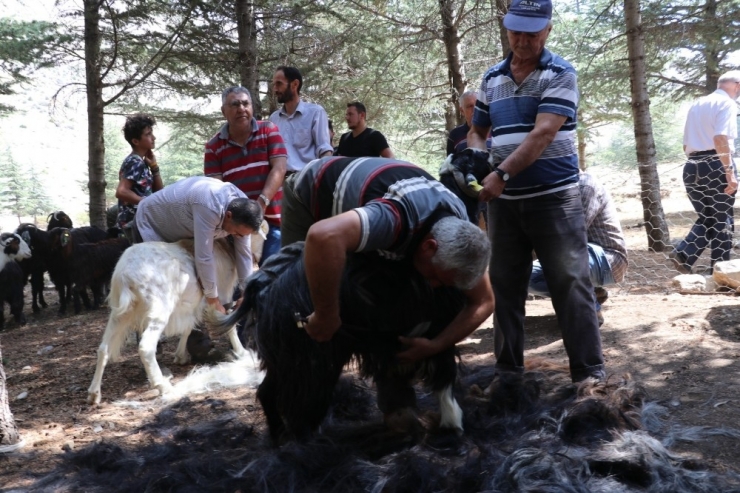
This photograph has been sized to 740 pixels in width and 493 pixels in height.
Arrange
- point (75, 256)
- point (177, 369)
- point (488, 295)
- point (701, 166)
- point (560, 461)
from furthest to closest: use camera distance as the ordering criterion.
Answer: point (75, 256) → point (701, 166) → point (177, 369) → point (488, 295) → point (560, 461)

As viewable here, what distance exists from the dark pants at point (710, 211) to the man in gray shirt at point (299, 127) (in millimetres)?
3855

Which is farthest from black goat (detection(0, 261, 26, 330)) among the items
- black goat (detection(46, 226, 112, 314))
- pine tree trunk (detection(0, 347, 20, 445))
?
pine tree trunk (detection(0, 347, 20, 445))

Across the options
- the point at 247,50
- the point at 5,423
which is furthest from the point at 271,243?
the point at 247,50

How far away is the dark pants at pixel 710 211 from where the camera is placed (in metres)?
6.44

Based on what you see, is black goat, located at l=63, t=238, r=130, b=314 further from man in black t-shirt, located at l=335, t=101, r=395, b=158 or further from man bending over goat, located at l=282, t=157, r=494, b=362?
man bending over goat, located at l=282, t=157, r=494, b=362

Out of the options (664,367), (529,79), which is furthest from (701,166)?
(529,79)

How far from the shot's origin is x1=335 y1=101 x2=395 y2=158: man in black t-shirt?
6277 mm

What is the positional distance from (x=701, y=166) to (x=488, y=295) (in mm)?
5180

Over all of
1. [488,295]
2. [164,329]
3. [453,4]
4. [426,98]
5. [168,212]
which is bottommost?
[164,329]

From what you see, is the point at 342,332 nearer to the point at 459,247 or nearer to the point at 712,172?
the point at 459,247

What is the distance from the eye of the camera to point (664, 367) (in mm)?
3746

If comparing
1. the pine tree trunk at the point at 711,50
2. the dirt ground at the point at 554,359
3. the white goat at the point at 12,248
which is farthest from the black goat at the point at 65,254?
the pine tree trunk at the point at 711,50

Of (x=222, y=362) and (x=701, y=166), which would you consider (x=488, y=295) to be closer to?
(x=222, y=362)

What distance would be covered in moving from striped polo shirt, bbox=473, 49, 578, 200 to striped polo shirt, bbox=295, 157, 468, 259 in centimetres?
87
